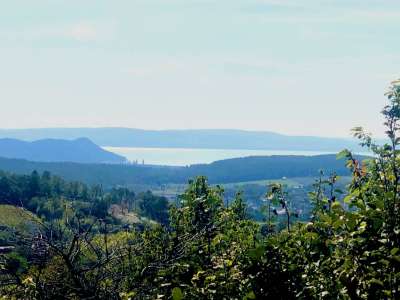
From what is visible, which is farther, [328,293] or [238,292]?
[238,292]

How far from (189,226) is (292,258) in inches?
243

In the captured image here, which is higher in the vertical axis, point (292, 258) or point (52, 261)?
point (292, 258)

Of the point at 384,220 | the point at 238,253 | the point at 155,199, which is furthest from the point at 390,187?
the point at 155,199

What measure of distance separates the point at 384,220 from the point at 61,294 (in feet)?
12.9

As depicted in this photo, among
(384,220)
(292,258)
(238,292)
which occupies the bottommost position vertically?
(238,292)

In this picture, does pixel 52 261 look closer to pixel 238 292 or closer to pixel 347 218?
pixel 238 292

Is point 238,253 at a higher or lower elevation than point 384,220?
lower

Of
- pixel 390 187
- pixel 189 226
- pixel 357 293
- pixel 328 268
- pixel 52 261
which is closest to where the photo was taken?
pixel 357 293

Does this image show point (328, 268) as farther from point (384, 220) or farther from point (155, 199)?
point (155, 199)

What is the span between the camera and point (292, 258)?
457cm

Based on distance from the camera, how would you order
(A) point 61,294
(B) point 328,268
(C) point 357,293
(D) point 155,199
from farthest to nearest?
1. (D) point 155,199
2. (A) point 61,294
3. (B) point 328,268
4. (C) point 357,293

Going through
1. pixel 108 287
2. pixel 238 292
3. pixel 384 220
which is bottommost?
Result: pixel 108 287

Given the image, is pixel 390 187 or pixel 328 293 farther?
pixel 390 187

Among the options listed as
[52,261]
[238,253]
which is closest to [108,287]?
[52,261]
